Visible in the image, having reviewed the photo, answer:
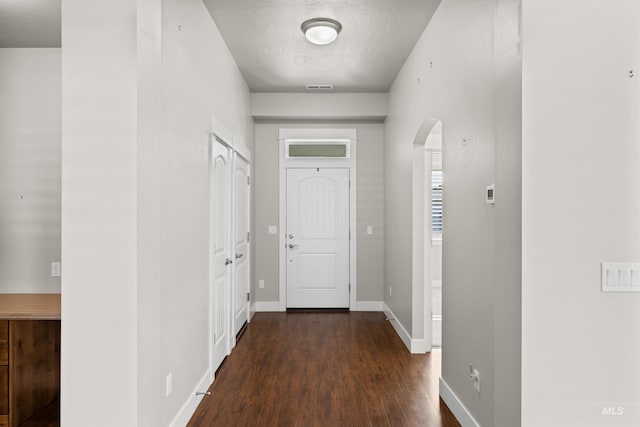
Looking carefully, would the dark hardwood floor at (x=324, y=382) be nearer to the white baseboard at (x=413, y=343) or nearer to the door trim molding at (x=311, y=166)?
the white baseboard at (x=413, y=343)

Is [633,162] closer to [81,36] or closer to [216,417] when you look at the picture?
[81,36]

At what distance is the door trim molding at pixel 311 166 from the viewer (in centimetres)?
559

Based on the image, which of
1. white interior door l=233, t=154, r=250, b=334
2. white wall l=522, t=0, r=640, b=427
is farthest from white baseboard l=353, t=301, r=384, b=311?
white wall l=522, t=0, r=640, b=427

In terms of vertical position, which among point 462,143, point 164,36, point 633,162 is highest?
point 164,36

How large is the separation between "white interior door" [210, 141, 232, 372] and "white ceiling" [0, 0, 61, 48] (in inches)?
53.0

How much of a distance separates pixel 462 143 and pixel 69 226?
87.5 inches

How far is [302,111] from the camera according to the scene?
17.4 ft

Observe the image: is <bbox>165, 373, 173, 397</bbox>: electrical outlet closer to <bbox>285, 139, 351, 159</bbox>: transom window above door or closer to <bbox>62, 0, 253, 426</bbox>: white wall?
<bbox>62, 0, 253, 426</bbox>: white wall

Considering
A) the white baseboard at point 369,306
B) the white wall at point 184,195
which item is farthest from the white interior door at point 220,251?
the white baseboard at point 369,306

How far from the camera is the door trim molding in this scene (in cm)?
559

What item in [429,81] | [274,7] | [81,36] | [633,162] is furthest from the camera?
[429,81]

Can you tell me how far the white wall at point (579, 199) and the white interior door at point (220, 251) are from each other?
92.2 inches

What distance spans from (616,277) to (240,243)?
3580 millimetres

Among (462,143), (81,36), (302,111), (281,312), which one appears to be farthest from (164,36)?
(281,312)
